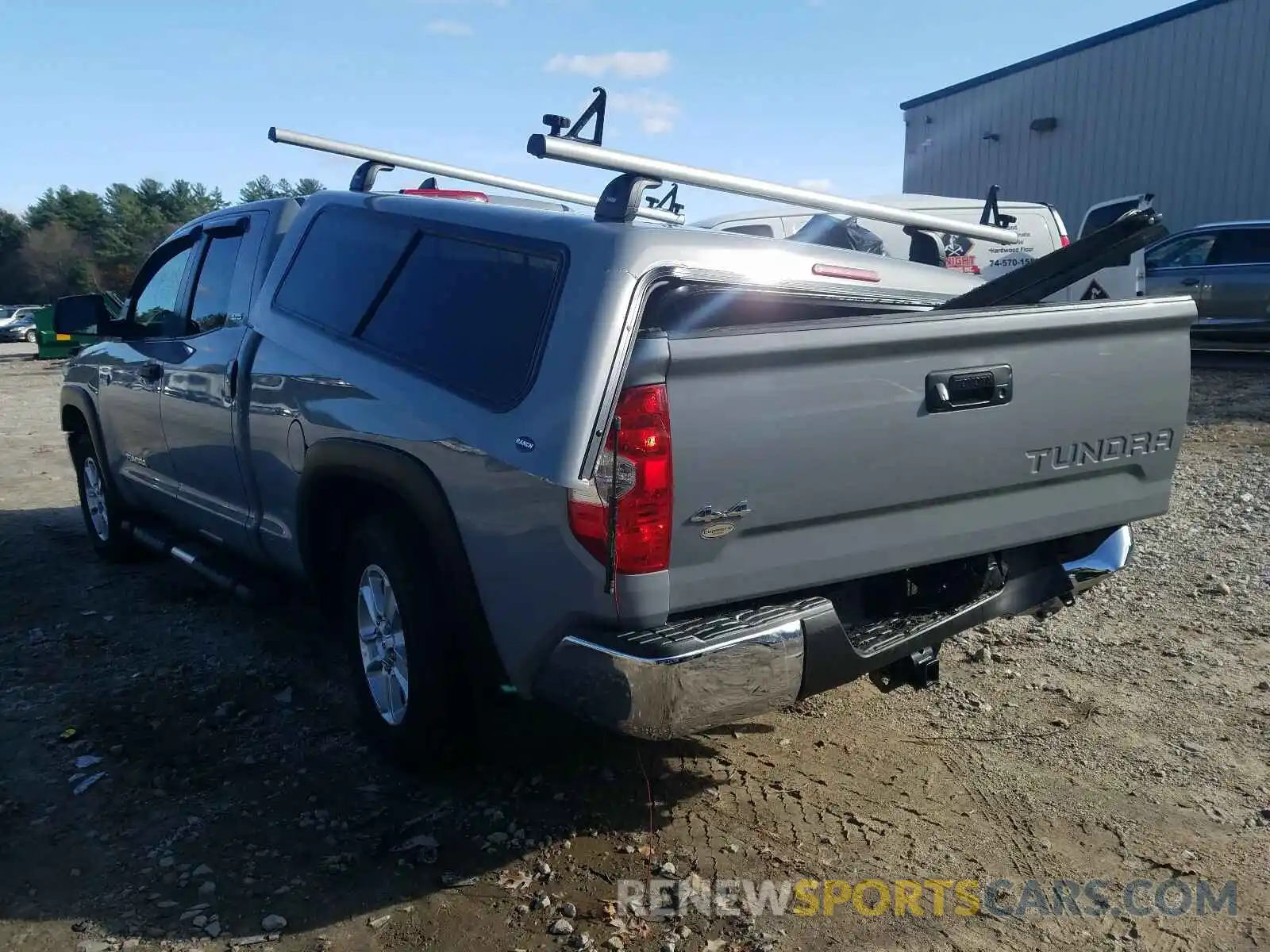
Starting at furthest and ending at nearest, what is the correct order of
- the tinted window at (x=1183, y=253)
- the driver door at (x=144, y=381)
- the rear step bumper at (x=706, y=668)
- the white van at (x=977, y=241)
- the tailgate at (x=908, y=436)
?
the tinted window at (x=1183, y=253)
the white van at (x=977, y=241)
the driver door at (x=144, y=381)
the tailgate at (x=908, y=436)
the rear step bumper at (x=706, y=668)

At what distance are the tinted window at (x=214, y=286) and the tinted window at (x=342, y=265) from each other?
0.64 m

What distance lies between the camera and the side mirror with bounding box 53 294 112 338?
6.03 meters

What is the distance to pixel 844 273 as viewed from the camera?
136 inches

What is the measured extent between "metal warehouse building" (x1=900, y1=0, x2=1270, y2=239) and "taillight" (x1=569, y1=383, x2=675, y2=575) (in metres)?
20.0

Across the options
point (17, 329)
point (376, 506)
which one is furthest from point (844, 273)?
point (17, 329)

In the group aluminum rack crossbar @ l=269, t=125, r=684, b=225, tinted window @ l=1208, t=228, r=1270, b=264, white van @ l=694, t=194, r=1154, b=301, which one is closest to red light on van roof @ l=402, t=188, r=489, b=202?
aluminum rack crossbar @ l=269, t=125, r=684, b=225

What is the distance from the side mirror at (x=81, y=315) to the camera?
603 cm

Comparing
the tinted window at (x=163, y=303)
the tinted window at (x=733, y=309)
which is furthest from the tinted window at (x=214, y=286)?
the tinted window at (x=733, y=309)

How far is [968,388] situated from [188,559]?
3.75 m

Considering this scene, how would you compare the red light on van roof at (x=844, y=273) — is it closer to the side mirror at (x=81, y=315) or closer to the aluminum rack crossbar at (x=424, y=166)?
the aluminum rack crossbar at (x=424, y=166)

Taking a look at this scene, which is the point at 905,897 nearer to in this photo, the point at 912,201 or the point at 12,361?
the point at 912,201

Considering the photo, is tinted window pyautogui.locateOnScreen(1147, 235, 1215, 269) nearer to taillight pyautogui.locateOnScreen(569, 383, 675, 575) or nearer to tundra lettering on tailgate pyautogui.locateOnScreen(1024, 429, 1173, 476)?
tundra lettering on tailgate pyautogui.locateOnScreen(1024, 429, 1173, 476)

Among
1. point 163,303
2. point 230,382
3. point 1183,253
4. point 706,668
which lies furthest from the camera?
point 1183,253

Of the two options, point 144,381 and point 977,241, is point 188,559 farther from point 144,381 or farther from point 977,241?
point 977,241
